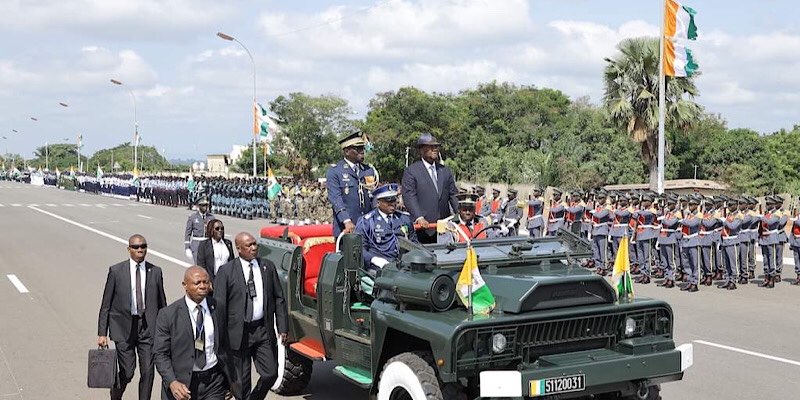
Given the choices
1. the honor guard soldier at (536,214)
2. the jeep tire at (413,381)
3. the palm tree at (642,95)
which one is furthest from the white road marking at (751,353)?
the palm tree at (642,95)

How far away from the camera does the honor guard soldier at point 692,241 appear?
15.3m

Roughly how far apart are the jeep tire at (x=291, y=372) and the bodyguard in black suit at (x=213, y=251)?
1.87 m

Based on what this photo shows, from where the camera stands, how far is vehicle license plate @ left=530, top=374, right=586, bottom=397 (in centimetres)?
502

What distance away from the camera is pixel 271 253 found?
8156mm

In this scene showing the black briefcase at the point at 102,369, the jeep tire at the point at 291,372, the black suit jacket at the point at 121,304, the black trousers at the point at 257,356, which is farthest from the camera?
the jeep tire at the point at 291,372

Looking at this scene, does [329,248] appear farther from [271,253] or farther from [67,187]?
[67,187]

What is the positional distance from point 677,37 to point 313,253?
57.5 ft

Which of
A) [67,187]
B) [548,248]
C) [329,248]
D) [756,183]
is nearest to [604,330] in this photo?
[548,248]

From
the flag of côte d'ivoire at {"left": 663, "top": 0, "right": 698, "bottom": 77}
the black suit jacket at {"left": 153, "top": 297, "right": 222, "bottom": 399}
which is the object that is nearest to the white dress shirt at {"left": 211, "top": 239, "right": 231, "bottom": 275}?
the black suit jacket at {"left": 153, "top": 297, "right": 222, "bottom": 399}

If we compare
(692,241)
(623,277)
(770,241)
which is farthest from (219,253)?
(770,241)

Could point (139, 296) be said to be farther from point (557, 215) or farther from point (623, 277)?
point (557, 215)

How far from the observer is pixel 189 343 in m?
5.56

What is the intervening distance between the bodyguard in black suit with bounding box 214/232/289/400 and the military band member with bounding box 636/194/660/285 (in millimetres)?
11146

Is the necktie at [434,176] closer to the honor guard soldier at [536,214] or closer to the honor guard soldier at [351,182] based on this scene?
the honor guard soldier at [351,182]
